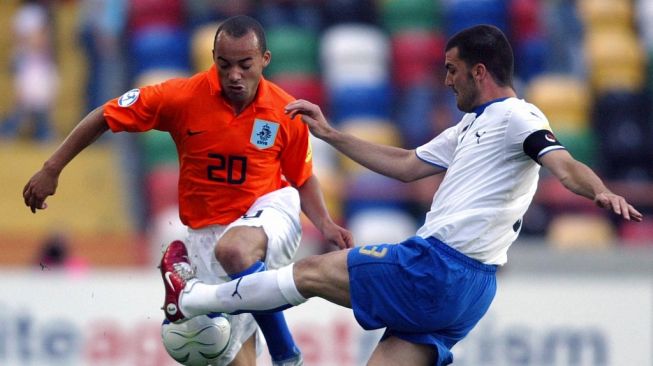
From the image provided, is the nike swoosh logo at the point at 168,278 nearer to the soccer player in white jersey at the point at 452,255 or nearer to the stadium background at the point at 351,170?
the soccer player in white jersey at the point at 452,255

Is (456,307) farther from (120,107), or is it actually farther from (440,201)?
(120,107)

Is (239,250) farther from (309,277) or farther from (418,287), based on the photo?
(418,287)

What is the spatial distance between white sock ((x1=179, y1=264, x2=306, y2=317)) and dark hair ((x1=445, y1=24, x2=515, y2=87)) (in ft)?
4.61

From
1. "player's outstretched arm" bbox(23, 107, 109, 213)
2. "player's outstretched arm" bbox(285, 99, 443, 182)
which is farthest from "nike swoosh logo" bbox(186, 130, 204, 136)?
"player's outstretched arm" bbox(285, 99, 443, 182)

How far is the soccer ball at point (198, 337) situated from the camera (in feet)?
24.9

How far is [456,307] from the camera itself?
6836 millimetres

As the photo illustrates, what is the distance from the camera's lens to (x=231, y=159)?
7.53 meters

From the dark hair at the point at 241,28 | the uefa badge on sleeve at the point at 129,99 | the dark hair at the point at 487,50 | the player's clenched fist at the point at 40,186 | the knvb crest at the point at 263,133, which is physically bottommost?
the player's clenched fist at the point at 40,186

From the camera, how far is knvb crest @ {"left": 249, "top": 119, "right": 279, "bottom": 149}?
7523mm

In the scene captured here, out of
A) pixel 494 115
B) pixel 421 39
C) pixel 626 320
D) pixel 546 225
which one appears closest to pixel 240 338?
pixel 494 115

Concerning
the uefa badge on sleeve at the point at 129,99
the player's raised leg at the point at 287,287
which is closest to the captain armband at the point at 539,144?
the player's raised leg at the point at 287,287

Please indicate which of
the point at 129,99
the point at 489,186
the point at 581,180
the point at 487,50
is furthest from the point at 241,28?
the point at 581,180

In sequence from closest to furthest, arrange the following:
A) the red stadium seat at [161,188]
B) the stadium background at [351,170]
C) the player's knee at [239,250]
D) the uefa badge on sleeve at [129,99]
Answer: the player's knee at [239,250] → the uefa badge on sleeve at [129,99] → the stadium background at [351,170] → the red stadium seat at [161,188]

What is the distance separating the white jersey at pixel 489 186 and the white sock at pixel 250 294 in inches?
28.8
